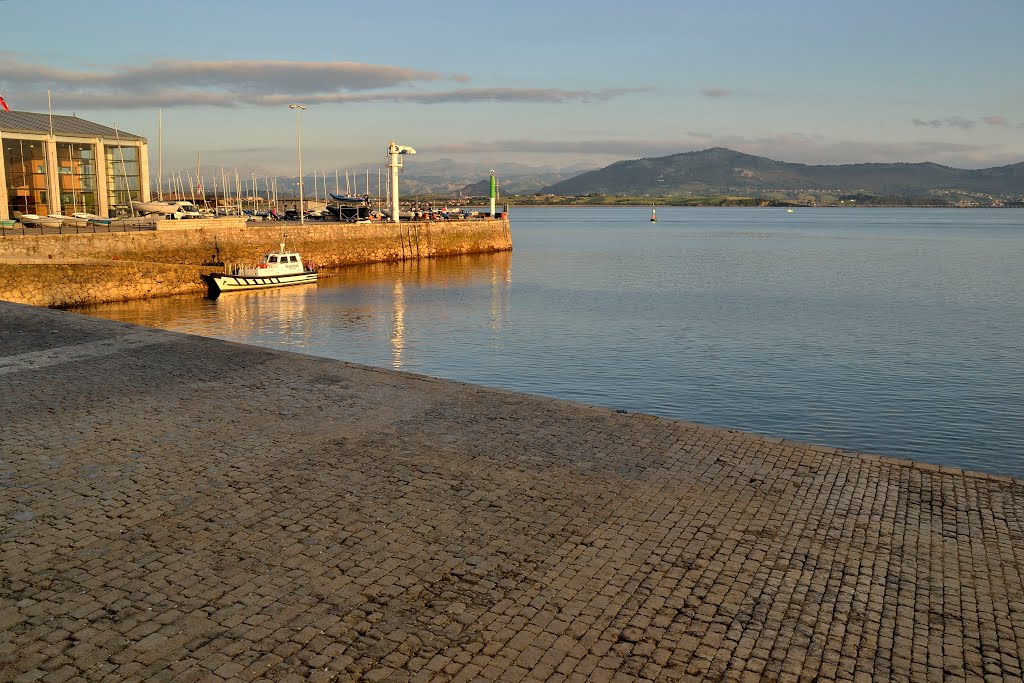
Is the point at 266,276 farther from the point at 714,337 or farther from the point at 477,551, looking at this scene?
the point at 477,551

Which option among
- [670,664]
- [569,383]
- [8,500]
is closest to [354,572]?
[670,664]

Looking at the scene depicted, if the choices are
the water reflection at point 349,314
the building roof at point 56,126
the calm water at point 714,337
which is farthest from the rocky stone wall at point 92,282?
the building roof at point 56,126

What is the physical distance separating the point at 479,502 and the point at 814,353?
22.2 metres

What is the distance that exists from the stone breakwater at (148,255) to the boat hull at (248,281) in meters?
1.45

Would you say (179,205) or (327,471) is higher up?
(179,205)

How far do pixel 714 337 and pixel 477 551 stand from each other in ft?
84.6

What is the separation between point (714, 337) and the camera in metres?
→ 33.5

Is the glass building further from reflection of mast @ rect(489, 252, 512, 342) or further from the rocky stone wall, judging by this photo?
reflection of mast @ rect(489, 252, 512, 342)

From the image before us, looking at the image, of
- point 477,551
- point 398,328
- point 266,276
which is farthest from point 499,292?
point 477,551

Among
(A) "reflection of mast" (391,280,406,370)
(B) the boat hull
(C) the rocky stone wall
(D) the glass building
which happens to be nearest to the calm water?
(A) "reflection of mast" (391,280,406,370)

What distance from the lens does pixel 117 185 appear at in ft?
238

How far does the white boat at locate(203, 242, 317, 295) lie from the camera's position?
4747 centimetres

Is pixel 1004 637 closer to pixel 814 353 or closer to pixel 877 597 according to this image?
pixel 877 597

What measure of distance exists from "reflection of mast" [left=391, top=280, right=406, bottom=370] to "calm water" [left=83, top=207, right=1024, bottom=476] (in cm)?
12
